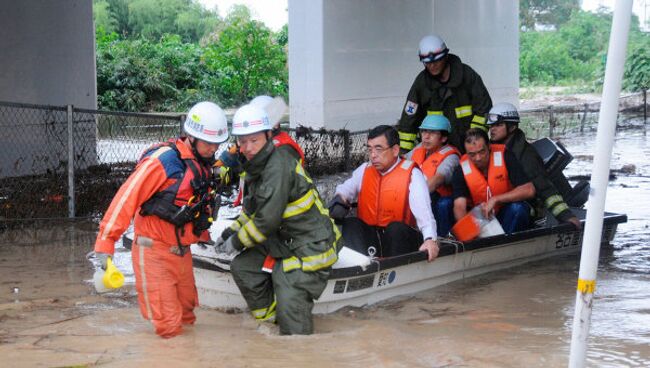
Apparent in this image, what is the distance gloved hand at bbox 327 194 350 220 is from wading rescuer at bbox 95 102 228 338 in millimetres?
1787

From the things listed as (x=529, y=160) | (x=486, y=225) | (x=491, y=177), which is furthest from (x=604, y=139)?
(x=529, y=160)

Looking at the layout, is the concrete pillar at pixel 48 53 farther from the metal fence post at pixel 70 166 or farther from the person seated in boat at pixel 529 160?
the person seated in boat at pixel 529 160

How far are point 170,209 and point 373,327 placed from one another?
1.61 meters

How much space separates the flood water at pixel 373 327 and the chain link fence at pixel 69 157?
2049 millimetres

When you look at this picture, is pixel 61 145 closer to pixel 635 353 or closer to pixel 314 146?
pixel 314 146

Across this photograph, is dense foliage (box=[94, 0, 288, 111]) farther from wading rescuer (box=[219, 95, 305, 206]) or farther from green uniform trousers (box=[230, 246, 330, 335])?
green uniform trousers (box=[230, 246, 330, 335])

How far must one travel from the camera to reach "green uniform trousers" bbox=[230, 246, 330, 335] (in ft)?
19.7

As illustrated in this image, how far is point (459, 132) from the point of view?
9555 mm

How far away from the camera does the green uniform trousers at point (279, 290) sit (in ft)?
19.7

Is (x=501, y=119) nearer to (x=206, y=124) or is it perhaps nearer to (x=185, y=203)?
(x=206, y=124)

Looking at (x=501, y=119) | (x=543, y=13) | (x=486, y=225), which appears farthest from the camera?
(x=543, y=13)

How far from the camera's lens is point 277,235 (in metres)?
6.08

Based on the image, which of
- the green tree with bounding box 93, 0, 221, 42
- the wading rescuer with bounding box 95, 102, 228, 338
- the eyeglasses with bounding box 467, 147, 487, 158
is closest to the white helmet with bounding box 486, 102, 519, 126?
the eyeglasses with bounding box 467, 147, 487, 158

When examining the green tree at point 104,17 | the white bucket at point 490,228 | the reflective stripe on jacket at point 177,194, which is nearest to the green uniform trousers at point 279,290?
the reflective stripe on jacket at point 177,194
